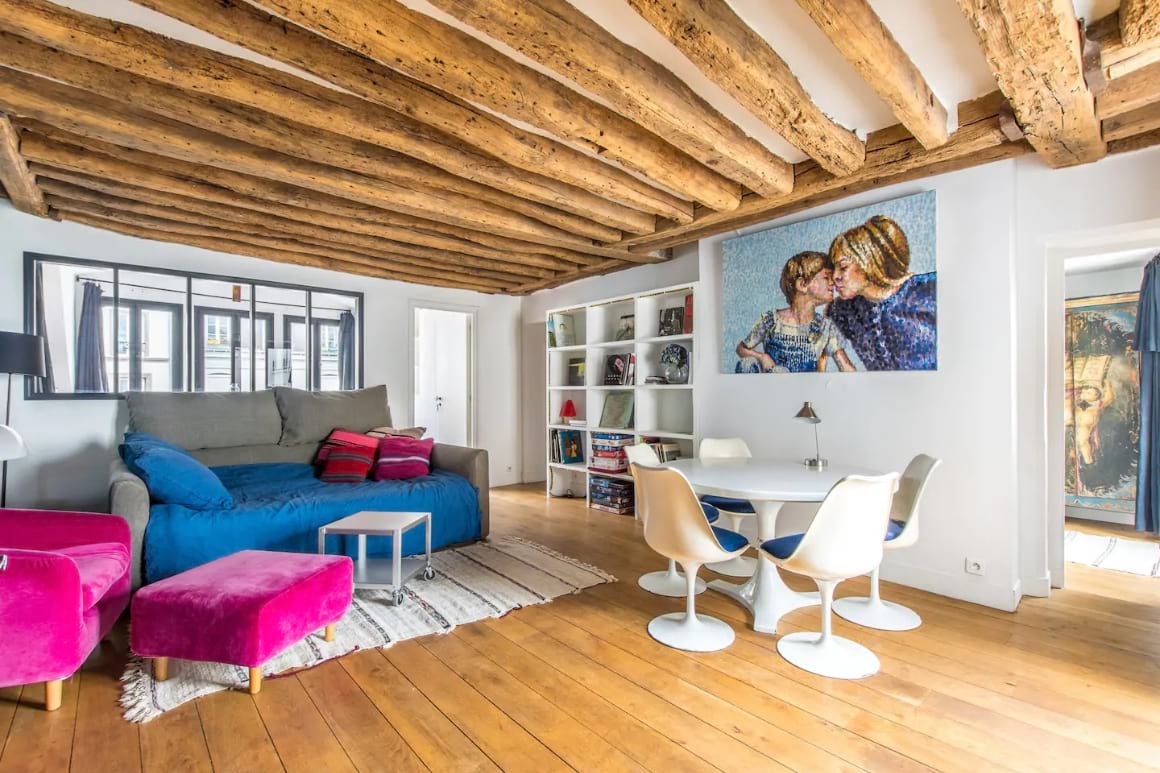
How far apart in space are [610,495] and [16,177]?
4.26 meters

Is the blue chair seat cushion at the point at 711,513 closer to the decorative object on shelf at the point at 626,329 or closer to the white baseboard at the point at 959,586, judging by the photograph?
the white baseboard at the point at 959,586

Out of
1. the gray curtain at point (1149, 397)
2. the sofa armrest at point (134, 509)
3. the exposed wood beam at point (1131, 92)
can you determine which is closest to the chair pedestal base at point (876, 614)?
the exposed wood beam at point (1131, 92)

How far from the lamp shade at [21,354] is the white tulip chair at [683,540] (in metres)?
3.17

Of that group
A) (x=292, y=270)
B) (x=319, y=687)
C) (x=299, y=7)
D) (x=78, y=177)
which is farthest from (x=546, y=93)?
(x=292, y=270)

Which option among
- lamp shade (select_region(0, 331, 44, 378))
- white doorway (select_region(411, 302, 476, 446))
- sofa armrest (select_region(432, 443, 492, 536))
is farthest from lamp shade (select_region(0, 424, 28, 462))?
white doorway (select_region(411, 302, 476, 446))

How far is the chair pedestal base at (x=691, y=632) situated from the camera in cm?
229

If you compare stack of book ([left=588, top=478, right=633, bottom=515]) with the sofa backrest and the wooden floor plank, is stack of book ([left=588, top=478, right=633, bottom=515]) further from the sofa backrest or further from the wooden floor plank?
the wooden floor plank

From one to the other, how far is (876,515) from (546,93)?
2071 millimetres

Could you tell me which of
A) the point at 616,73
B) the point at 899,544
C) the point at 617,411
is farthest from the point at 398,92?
the point at 617,411

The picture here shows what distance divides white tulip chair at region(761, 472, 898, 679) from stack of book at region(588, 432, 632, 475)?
100 inches

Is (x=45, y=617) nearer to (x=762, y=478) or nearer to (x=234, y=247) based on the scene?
(x=762, y=478)

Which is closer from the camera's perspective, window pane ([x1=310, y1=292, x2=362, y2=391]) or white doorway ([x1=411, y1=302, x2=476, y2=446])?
window pane ([x1=310, y1=292, x2=362, y2=391])

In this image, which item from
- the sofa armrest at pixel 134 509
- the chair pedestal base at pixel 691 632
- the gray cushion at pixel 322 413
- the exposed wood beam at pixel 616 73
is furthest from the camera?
the gray cushion at pixel 322 413

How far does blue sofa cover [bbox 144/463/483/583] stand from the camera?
2742 mm
